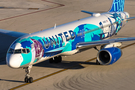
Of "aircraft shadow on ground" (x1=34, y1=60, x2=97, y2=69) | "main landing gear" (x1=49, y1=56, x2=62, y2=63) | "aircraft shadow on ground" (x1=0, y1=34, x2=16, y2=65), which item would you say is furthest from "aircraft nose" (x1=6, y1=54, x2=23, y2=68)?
"aircraft shadow on ground" (x1=0, y1=34, x2=16, y2=65)

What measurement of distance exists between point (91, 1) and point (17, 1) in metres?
17.6

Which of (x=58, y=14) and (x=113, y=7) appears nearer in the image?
(x=113, y=7)

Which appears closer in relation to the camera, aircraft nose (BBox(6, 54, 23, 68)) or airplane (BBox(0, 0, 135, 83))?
aircraft nose (BBox(6, 54, 23, 68))

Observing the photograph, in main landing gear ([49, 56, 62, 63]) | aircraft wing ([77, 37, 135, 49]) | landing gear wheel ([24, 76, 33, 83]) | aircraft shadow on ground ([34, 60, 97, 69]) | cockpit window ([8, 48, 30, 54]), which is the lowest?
landing gear wheel ([24, 76, 33, 83])

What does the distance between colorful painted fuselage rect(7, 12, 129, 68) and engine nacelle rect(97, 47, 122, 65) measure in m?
3.19

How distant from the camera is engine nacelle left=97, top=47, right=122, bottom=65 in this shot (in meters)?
27.8

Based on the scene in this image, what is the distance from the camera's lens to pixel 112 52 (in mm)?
28000

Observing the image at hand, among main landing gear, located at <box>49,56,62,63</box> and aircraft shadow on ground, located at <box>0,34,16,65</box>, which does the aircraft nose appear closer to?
main landing gear, located at <box>49,56,62,63</box>

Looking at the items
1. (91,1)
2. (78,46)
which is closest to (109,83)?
(78,46)

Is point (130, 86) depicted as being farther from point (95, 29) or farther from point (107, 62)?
point (95, 29)

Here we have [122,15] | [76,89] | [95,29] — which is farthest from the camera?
[122,15]

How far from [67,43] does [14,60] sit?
7109mm

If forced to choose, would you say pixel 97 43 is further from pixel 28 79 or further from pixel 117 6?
pixel 117 6

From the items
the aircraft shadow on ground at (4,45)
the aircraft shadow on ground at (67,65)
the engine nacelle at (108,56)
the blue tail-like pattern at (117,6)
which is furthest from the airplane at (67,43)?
the aircraft shadow on ground at (4,45)
